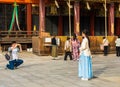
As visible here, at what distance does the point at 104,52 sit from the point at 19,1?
11.7 m

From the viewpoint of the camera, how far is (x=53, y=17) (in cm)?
4147

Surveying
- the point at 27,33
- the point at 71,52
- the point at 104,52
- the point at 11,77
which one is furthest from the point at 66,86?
the point at 27,33

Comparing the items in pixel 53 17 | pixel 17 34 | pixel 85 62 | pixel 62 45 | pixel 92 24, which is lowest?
pixel 62 45

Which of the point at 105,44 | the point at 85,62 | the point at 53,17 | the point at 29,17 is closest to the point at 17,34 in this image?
the point at 29,17

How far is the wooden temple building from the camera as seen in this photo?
3703cm

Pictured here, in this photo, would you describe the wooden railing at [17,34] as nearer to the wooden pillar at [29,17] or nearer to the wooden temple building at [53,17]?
the wooden temple building at [53,17]

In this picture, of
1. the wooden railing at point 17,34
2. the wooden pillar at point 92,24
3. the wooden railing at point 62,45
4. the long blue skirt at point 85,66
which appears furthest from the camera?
the wooden pillar at point 92,24

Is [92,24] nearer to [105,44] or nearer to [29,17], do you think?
[29,17]

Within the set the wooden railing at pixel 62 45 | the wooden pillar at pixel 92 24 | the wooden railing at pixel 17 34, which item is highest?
the wooden pillar at pixel 92 24

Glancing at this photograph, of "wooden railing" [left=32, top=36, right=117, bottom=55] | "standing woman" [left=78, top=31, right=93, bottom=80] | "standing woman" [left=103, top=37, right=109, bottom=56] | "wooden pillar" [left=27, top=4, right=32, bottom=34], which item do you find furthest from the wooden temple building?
"standing woman" [left=78, top=31, right=93, bottom=80]

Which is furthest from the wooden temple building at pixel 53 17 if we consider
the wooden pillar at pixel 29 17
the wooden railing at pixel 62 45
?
the wooden railing at pixel 62 45

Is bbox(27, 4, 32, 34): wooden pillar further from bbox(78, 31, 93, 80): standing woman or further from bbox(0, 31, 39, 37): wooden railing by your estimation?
bbox(78, 31, 93, 80): standing woman

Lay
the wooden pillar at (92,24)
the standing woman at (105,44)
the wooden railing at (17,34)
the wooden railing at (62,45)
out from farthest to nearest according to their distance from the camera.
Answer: the wooden pillar at (92,24) < the wooden railing at (17,34) < the standing woman at (105,44) < the wooden railing at (62,45)

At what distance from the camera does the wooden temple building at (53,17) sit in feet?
121
